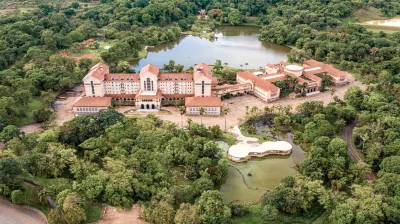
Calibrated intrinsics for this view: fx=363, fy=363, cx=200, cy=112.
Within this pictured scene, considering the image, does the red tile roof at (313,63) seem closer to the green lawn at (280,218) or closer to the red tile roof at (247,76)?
the red tile roof at (247,76)

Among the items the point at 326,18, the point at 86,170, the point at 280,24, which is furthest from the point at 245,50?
the point at 86,170

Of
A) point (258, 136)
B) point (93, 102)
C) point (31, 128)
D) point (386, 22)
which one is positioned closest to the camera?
point (258, 136)

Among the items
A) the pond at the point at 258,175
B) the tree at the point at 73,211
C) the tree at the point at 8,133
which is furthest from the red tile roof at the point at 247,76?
the tree at the point at 73,211

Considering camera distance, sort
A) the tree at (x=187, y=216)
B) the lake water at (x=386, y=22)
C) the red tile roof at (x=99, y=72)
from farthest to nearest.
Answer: the lake water at (x=386, y=22)
the red tile roof at (x=99, y=72)
the tree at (x=187, y=216)

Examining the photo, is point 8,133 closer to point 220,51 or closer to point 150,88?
point 150,88

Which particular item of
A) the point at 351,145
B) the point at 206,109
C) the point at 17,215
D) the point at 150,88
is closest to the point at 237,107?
the point at 206,109

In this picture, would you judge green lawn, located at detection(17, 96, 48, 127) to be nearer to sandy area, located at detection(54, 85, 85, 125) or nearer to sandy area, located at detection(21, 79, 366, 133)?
sandy area, located at detection(21, 79, 366, 133)
